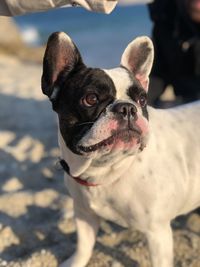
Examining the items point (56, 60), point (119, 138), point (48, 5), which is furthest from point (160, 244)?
point (48, 5)

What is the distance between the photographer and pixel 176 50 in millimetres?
4309

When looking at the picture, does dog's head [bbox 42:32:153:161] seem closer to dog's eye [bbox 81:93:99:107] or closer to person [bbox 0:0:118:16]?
dog's eye [bbox 81:93:99:107]

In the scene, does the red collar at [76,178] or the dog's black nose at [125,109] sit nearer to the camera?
the dog's black nose at [125,109]

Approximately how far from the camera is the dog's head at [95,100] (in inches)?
87.4

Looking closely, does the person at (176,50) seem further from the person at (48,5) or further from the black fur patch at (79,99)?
the person at (48,5)

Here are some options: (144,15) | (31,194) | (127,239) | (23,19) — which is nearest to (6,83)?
(31,194)

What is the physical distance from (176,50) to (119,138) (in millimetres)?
2252

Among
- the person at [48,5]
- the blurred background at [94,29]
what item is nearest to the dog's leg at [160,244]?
the person at [48,5]

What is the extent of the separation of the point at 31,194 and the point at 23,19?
21.2m

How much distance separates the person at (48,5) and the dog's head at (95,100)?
7.1 inches

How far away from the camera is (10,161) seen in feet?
13.6

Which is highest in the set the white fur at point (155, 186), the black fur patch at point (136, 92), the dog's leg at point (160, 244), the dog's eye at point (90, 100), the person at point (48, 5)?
the person at point (48, 5)

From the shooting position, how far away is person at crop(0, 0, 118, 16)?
2.08 metres

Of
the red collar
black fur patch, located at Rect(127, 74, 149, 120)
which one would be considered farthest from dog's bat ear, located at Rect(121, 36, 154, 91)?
the red collar
